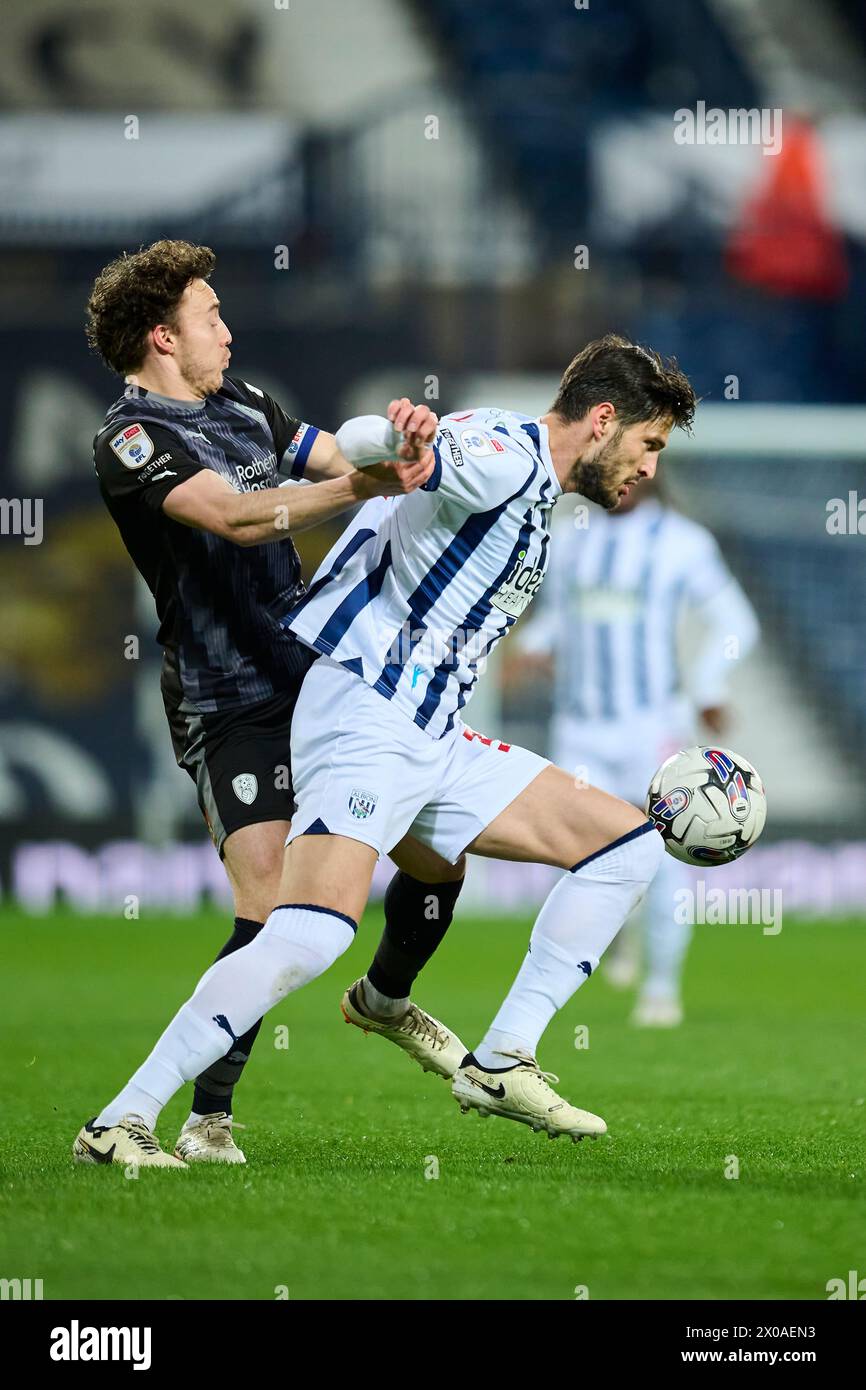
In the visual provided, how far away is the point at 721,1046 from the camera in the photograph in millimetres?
7789

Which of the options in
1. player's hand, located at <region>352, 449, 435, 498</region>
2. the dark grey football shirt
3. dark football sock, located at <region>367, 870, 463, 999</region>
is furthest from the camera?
dark football sock, located at <region>367, 870, 463, 999</region>

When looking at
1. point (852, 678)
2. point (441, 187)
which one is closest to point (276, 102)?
point (441, 187)

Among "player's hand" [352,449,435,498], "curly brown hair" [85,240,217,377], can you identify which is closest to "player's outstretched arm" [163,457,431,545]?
"player's hand" [352,449,435,498]

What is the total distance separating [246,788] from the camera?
5.02 m

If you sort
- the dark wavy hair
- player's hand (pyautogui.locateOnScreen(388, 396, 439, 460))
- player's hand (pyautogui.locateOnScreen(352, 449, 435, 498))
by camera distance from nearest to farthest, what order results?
1. player's hand (pyautogui.locateOnScreen(388, 396, 439, 460))
2. player's hand (pyautogui.locateOnScreen(352, 449, 435, 498))
3. the dark wavy hair

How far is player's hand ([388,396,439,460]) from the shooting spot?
439 centimetres

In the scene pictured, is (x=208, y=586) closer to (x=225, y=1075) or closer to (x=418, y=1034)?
(x=225, y=1075)

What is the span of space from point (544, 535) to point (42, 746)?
32.5ft

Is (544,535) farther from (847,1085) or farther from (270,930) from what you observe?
(847,1085)

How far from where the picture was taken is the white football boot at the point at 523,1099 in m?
4.82

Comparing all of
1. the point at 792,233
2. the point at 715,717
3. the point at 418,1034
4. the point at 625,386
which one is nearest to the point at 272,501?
the point at 625,386

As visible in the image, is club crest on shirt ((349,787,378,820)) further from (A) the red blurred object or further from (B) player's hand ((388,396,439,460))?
(A) the red blurred object

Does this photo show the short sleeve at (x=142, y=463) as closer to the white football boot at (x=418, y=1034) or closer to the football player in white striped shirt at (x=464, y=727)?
the football player in white striped shirt at (x=464, y=727)
